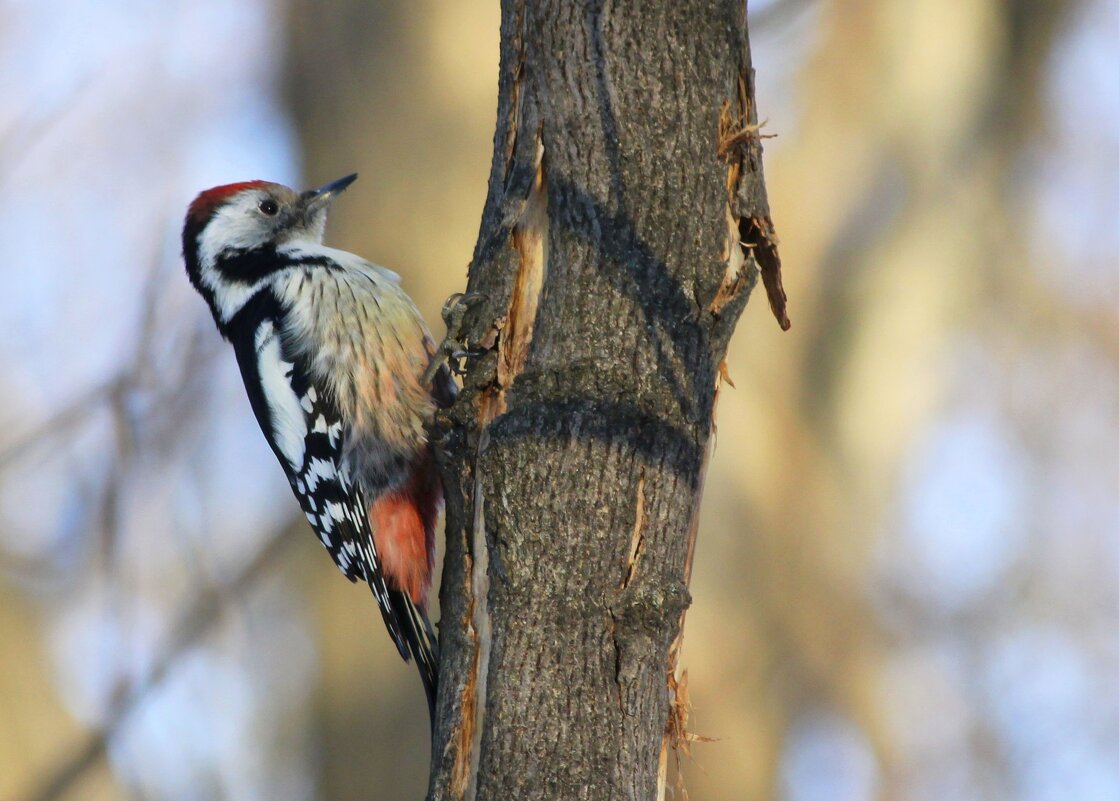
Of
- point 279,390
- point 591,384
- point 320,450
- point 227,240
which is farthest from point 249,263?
Result: point 591,384

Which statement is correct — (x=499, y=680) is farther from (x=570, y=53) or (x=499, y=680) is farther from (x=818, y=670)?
(x=818, y=670)

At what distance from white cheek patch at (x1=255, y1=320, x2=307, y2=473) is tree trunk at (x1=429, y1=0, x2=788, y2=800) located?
129 cm

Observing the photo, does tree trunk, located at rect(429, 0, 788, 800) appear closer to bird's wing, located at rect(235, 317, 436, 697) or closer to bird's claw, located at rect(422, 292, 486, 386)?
bird's claw, located at rect(422, 292, 486, 386)

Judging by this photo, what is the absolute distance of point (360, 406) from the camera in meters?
3.34

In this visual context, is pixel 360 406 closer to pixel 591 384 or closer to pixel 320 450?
pixel 320 450

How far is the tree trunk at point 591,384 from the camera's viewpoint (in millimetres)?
1956

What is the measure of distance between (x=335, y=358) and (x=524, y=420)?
56.6 inches

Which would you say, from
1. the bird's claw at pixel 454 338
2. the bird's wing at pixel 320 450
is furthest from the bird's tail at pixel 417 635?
the bird's claw at pixel 454 338

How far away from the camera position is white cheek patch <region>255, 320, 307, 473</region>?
3424 mm

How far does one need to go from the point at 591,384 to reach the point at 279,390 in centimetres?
168

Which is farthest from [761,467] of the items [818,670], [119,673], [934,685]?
[119,673]

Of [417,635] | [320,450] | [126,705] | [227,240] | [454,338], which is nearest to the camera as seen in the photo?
[454,338]

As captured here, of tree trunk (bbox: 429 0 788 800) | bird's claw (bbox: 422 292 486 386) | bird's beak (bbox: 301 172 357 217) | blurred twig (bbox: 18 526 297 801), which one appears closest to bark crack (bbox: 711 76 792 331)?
tree trunk (bbox: 429 0 788 800)

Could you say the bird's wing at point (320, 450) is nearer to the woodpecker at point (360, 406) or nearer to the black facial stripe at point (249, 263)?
the woodpecker at point (360, 406)
